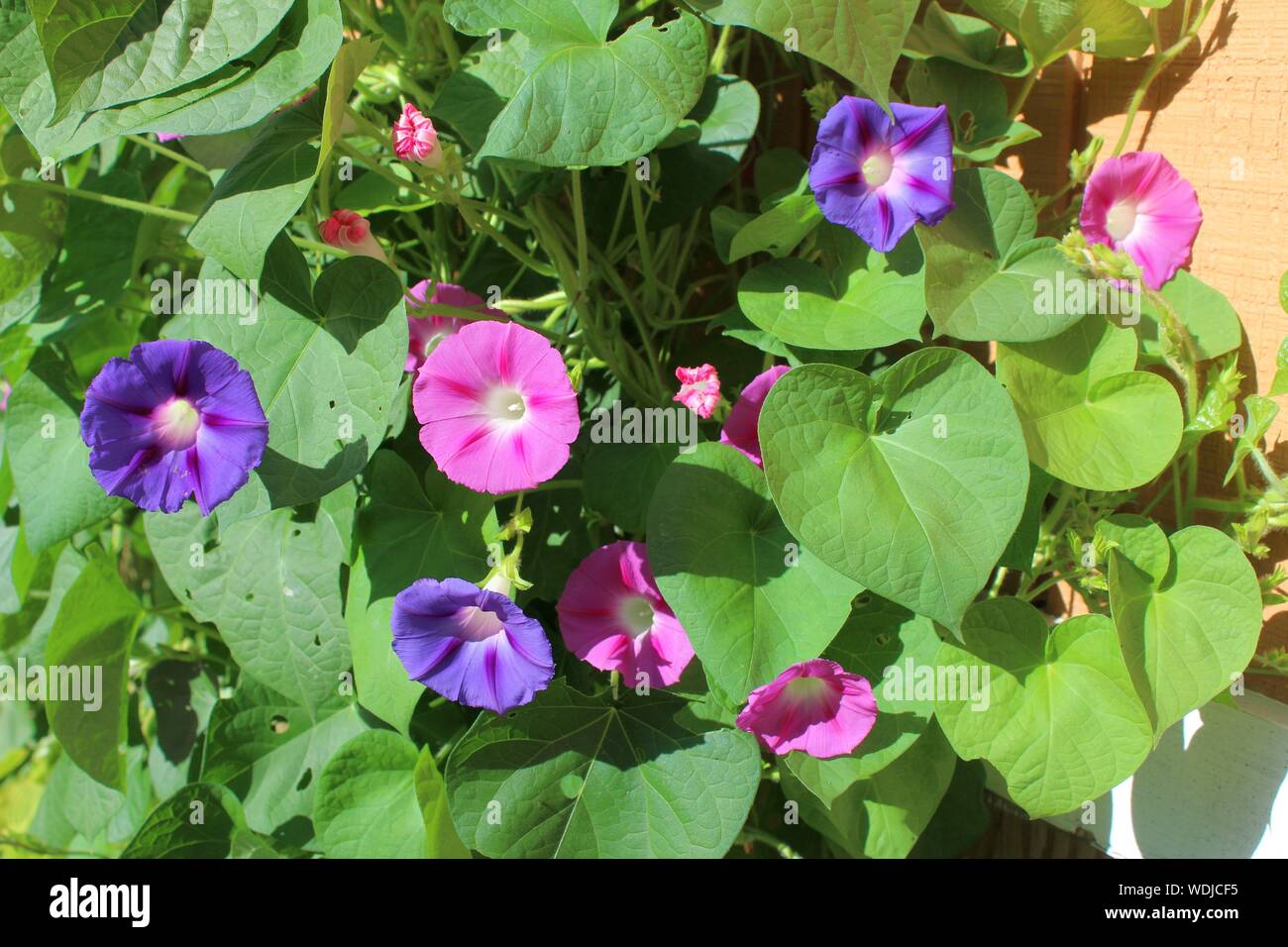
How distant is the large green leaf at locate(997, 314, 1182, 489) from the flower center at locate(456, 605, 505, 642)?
0.55 meters

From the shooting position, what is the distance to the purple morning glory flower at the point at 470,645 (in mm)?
909

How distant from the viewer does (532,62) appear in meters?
0.92

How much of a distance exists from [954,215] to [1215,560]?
0.43 metres

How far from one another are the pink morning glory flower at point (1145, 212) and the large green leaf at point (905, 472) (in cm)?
30

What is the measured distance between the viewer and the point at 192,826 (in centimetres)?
123

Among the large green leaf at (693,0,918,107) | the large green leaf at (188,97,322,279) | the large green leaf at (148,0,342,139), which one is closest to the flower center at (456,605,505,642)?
the large green leaf at (188,97,322,279)

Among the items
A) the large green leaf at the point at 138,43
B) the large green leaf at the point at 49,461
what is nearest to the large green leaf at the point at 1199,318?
the large green leaf at the point at 138,43

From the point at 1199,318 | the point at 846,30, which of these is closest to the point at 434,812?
the point at 846,30

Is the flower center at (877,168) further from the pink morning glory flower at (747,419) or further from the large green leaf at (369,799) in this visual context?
the large green leaf at (369,799)

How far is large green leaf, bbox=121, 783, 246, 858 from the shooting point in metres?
1.21

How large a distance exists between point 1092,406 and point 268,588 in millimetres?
937

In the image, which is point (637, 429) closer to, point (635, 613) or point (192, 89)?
point (635, 613)
